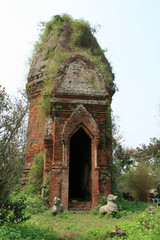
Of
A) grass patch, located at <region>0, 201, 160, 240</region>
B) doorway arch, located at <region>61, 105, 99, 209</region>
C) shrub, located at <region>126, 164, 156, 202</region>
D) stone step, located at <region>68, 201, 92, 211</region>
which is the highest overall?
doorway arch, located at <region>61, 105, 99, 209</region>

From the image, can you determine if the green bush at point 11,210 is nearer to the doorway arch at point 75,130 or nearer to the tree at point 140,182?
the doorway arch at point 75,130

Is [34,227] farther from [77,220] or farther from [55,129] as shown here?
[55,129]

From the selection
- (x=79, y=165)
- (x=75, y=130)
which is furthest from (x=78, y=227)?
(x=79, y=165)

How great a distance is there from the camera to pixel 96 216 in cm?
757

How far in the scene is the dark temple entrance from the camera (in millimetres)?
10859

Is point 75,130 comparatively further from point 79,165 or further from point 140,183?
point 140,183

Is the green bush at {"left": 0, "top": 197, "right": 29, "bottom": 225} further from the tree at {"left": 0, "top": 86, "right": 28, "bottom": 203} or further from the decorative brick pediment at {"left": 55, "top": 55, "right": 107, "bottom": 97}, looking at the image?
the decorative brick pediment at {"left": 55, "top": 55, "right": 107, "bottom": 97}

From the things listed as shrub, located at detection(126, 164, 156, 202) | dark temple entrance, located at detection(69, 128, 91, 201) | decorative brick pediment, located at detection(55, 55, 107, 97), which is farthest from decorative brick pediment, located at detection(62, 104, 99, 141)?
shrub, located at detection(126, 164, 156, 202)

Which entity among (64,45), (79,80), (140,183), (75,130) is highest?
(64,45)

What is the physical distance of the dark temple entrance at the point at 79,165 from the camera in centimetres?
1086

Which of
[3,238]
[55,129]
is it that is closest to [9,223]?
[3,238]

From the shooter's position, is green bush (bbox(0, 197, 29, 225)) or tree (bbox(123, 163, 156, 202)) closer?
green bush (bbox(0, 197, 29, 225))

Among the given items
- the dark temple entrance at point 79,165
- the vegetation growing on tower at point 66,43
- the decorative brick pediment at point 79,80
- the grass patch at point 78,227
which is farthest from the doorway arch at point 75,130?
the vegetation growing on tower at point 66,43

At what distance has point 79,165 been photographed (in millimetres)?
12383
